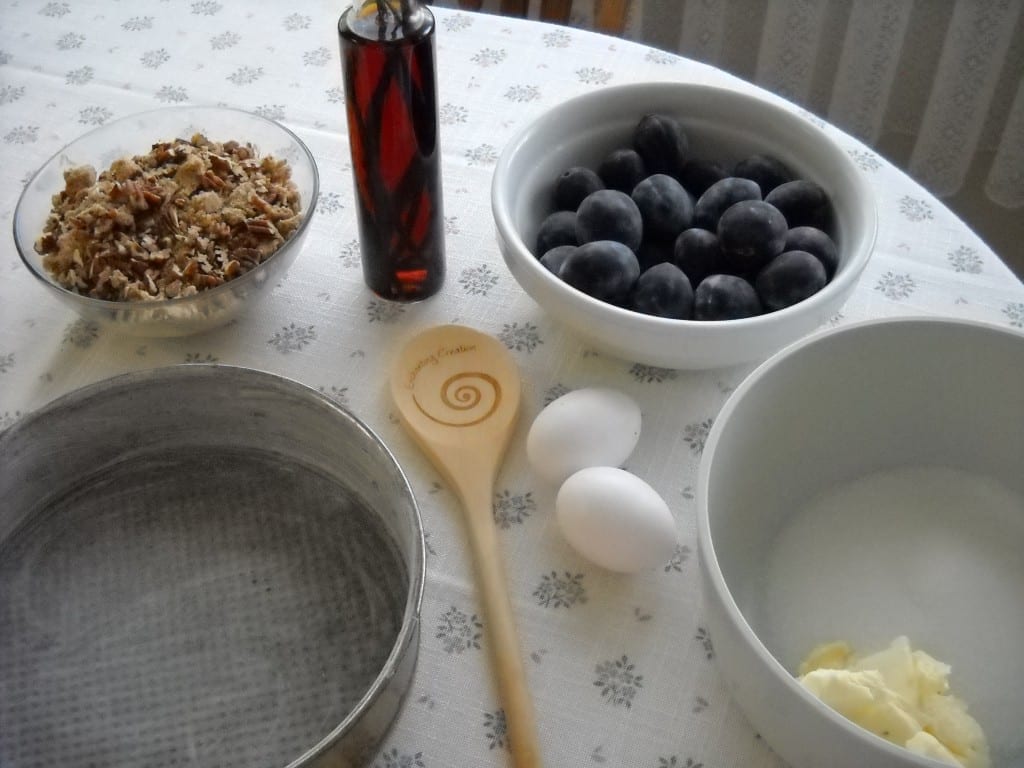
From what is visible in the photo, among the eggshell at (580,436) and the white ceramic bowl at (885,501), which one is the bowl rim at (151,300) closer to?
the eggshell at (580,436)

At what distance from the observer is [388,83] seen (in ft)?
1.76

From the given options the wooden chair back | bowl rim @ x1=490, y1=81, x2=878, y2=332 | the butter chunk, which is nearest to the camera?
the butter chunk

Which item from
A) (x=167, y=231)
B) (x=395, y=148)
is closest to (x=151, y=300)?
(x=167, y=231)

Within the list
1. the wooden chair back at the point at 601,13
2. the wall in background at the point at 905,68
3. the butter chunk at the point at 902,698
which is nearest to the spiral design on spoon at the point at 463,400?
the butter chunk at the point at 902,698

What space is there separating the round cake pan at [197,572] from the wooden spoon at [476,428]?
5 centimetres

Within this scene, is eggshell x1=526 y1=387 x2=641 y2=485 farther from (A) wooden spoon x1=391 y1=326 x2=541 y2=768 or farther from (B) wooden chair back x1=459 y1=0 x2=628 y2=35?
(B) wooden chair back x1=459 y1=0 x2=628 y2=35

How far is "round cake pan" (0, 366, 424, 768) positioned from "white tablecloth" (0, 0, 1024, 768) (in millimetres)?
49

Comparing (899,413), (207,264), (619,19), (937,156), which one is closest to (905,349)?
(899,413)

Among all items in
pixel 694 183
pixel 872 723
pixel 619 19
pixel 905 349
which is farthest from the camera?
pixel 619 19

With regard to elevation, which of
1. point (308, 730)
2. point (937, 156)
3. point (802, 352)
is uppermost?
point (802, 352)

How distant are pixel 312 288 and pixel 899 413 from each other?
389 millimetres

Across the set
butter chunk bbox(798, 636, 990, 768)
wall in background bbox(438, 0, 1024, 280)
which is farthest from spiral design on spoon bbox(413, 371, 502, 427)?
wall in background bbox(438, 0, 1024, 280)

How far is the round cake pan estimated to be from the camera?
0.43 metres

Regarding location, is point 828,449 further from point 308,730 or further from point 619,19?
point 619,19
